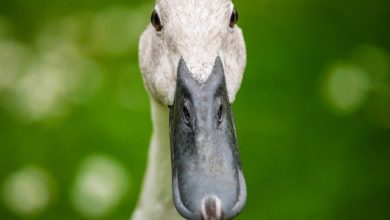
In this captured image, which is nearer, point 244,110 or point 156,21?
point 156,21

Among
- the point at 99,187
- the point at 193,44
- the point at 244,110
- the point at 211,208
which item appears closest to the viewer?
the point at 211,208

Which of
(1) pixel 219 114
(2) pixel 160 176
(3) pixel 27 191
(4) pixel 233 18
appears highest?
(4) pixel 233 18

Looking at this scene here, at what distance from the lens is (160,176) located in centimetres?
295

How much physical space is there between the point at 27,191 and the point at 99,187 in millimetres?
356

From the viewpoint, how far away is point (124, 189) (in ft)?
14.7

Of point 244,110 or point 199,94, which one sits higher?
point 199,94

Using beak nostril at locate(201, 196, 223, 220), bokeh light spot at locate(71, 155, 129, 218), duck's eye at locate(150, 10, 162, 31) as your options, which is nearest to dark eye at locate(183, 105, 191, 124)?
beak nostril at locate(201, 196, 223, 220)

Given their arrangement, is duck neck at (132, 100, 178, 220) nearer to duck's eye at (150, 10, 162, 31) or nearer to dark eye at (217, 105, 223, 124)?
duck's eye at (150, 10, 162, 31)

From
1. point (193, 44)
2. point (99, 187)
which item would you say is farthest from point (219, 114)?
point (99, 187)

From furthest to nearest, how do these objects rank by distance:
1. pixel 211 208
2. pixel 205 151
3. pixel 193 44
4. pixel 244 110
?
pixel 244 110
pixel 193 44
pixel 205 151
pixel 211 208

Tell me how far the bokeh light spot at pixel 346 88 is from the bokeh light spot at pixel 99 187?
3.69 ft

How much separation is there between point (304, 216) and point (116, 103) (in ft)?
3.70

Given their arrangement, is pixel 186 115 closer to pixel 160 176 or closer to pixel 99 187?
pixel 160 176

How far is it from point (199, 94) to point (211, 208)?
0.32m
